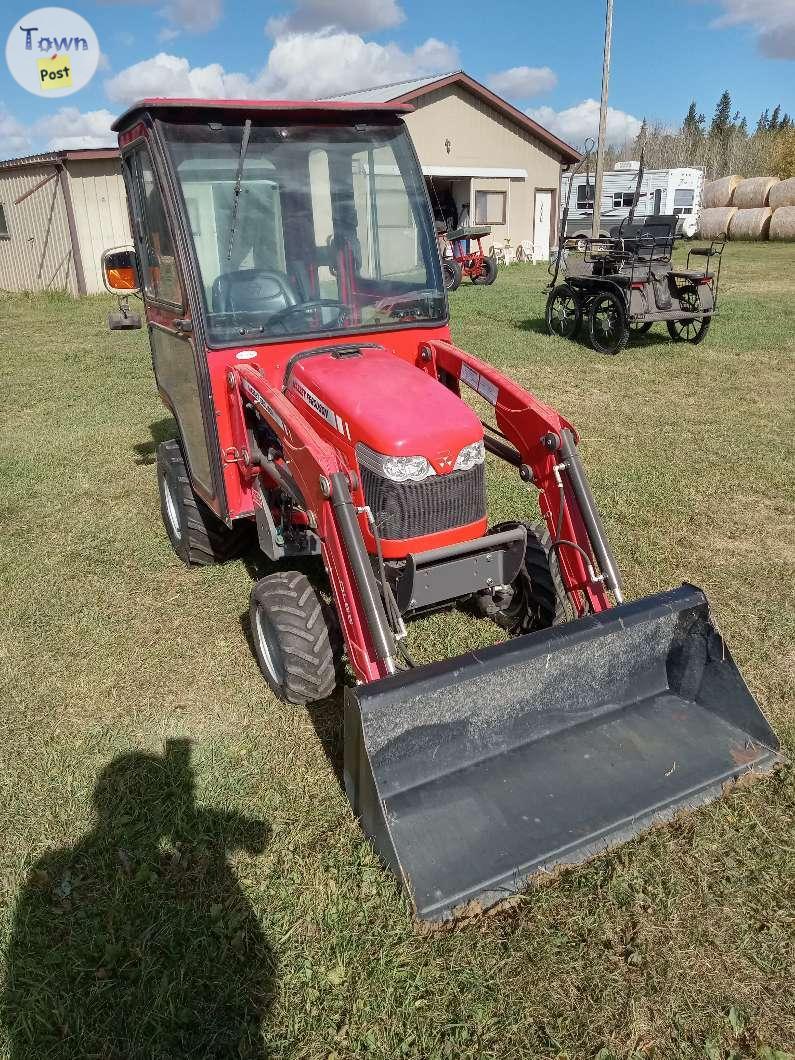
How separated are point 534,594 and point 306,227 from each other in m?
2.16

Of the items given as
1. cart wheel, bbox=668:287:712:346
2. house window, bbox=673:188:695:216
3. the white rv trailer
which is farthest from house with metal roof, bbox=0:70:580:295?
house window, bbox=673:188:695:216

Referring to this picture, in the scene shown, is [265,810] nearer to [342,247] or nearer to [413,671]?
[413,671]

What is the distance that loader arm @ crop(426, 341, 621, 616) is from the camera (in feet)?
11.3

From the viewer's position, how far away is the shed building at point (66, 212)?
54.6ft

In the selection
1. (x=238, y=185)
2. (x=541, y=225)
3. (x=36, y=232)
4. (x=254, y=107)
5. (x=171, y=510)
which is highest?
(x=254, y=107)

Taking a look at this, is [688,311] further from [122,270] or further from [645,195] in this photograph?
[645,195]

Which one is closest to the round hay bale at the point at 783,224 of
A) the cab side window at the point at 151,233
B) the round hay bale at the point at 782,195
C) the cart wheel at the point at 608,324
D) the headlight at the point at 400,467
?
the round hay bale at the point at 782,195

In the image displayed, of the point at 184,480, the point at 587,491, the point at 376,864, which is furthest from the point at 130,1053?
the point at 184,480

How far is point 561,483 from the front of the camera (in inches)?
140

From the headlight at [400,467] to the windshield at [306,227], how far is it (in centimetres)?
101

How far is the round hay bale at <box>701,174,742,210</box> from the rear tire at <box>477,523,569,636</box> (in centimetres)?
3388

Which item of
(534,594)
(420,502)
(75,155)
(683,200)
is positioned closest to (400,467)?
(420,502)

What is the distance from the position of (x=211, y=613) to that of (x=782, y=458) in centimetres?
529

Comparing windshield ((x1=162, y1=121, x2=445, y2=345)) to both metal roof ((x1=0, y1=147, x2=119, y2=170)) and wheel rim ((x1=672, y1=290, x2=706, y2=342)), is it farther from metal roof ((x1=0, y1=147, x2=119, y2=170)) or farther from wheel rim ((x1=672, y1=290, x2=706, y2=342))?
metal roof ((x1=0, y1=147, x2=119, y2=170))
